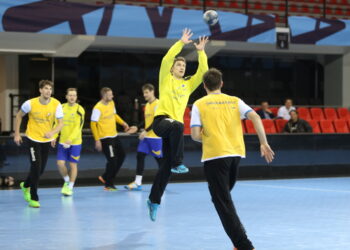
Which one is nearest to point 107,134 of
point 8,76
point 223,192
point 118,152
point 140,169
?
point 118,152

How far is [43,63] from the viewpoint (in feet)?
65.8

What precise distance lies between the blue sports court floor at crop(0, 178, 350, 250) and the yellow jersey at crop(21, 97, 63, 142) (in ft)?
3.66

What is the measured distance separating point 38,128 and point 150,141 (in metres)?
3.15

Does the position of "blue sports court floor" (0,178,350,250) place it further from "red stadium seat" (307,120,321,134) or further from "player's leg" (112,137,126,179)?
"red stadium seat" (307,120,321,134)

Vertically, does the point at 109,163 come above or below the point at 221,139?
below

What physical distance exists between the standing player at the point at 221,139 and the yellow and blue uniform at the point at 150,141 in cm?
643

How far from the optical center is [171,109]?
8070 mm

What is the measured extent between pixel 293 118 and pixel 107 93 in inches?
230

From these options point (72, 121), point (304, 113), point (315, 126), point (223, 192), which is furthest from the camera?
point (304, 113)

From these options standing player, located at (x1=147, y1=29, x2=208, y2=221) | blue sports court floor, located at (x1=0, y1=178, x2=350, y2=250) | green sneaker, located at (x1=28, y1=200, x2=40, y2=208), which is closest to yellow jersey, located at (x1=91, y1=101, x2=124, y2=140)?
blue sports court floor, located at (x1=0, y1=178, x2=350, y2=250)

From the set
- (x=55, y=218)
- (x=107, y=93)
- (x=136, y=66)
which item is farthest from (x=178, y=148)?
(x=136, y=66)

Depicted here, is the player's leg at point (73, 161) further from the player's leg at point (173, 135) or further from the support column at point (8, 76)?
the support column at point (8, 76)

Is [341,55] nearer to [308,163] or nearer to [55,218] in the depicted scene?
[308,163]

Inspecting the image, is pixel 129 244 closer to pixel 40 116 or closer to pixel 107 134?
pixel 40 116
